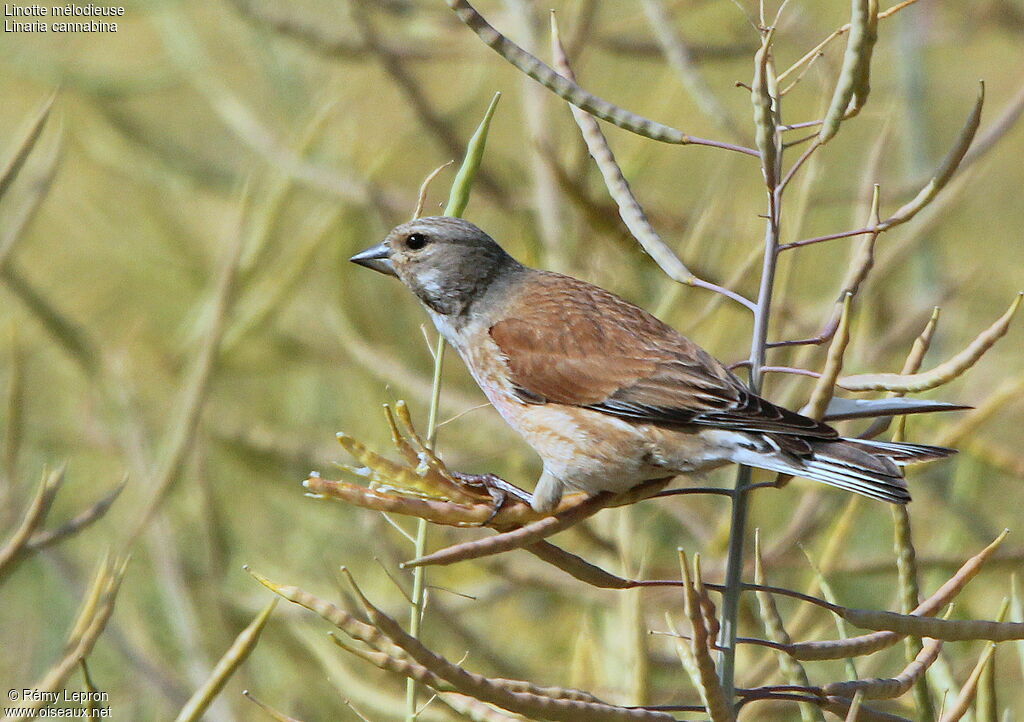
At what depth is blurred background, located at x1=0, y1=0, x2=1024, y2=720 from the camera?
11.9 feet

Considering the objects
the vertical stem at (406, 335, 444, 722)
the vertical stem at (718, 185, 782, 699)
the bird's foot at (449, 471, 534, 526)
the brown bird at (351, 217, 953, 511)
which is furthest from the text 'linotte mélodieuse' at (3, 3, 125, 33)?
the vertical stem at (718, 185, 782, 699)

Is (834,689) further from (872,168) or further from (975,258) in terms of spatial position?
(975,258)

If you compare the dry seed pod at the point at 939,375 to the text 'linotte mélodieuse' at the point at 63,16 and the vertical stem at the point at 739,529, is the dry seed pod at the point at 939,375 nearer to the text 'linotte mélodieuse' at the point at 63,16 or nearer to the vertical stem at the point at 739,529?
the vertical stem at the point at 739,529

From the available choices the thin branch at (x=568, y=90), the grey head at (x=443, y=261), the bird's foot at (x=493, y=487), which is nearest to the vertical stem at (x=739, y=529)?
the thin branch at (x=568, y=90)

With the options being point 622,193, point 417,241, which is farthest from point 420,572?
point 417,241

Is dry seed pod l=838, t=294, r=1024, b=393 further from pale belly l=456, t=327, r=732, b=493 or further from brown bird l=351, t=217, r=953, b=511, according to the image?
pale belly l=456, t=327, r=732, b=493

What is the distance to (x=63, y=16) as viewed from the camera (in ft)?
18.8

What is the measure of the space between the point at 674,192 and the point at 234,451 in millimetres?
3473

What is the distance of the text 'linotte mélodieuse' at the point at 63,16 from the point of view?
216 inches

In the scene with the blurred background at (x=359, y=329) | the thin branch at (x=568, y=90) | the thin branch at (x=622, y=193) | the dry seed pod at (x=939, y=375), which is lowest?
the blurred background at (x=359, y=329)

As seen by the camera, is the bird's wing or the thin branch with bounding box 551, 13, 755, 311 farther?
the bird's wing

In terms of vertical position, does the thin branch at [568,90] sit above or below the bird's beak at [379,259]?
above

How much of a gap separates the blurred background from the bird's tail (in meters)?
0.58

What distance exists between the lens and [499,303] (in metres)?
3.34
